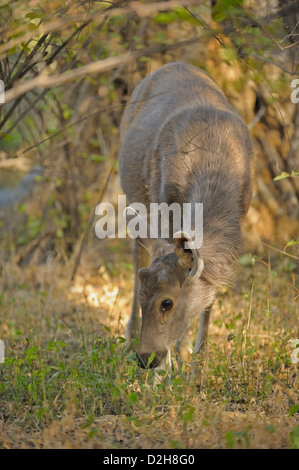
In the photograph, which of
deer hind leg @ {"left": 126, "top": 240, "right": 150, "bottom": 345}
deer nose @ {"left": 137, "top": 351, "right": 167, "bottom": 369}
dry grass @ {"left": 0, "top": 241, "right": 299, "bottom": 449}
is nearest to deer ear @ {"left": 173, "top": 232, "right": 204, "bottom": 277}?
deer nose @ {"left": 137, "top": 351, "right": 167, "bottom": 369}

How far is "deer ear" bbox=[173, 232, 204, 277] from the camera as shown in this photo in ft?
15.1

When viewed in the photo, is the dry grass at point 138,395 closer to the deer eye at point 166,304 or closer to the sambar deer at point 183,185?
the sambar deer at point 183,185

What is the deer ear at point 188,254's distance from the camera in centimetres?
459

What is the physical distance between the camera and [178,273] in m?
4.82

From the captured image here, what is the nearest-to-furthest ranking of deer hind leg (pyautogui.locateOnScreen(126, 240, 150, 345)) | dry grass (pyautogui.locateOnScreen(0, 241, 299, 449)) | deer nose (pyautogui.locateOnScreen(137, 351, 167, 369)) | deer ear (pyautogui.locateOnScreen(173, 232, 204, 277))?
dry grass (pyautogui.locateOnScreen(0, 241, 299, 449)) → deer ear (pyautogui.locateOnScreen(173, 232, 204, 277)) → deer nose (pyautogui.locateOnScreen(137, 351, 167, 369)) → deer hind leg (pyautogui.locateOnScreen(126, 240, 150, 345))

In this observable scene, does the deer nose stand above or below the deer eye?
below

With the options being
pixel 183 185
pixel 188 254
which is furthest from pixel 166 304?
pixel 183 185

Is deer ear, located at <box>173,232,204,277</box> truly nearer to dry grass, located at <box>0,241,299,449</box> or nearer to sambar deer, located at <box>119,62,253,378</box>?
sambar deer, located at <box>119,62,253,378</box>

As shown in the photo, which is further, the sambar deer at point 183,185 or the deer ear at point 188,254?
the sambar deer at point 183,185

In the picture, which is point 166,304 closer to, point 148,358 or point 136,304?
point 148,358

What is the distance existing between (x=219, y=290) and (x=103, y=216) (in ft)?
15.7

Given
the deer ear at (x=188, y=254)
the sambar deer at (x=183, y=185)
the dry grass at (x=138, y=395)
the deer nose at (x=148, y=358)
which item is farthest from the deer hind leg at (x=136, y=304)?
the deer ear at (x=188, y=254)

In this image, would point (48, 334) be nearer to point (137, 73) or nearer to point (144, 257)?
point (144, 257)
